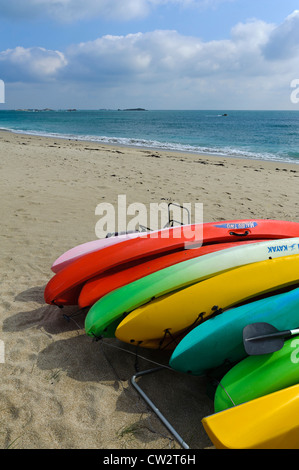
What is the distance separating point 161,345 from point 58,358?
0.81 meters

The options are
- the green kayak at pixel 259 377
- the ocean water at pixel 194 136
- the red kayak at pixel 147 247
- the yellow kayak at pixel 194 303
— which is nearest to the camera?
the green kayak at pixel 259 377

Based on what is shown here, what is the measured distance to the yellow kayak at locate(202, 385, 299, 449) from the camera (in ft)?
5.41

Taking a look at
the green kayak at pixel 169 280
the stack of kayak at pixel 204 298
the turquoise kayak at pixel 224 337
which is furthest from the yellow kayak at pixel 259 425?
the green kayak at pixel 169 280

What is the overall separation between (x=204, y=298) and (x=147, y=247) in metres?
0.86

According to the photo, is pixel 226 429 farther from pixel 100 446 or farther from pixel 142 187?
pixel 142 187

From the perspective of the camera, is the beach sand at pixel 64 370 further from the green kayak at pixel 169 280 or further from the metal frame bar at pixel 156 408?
the green kayak at pixel 169 280

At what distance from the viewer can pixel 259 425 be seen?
168 cm

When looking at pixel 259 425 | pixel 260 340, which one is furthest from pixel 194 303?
pixel 259 425

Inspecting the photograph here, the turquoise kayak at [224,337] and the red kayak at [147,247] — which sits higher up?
the red kayak at [147,247]

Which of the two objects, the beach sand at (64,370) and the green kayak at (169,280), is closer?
the beach sand at (64,370)

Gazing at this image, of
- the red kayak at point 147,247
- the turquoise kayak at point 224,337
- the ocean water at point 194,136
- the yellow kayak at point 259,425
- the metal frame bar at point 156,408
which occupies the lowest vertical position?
the metal frame bar at point 156,408

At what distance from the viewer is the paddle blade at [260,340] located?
2018mm

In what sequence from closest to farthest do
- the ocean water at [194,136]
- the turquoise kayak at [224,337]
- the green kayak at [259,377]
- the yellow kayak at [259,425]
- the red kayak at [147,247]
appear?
the yellow kayak at [259,425] < the green kayak at [259,377] < the turquoise kayak at [224,337] < the red kayak at [147,247] < the ocean water at [194,136]

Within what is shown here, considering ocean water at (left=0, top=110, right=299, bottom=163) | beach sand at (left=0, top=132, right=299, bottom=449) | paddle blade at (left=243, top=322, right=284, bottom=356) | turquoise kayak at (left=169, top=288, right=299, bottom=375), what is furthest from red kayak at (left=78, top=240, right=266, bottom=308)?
ocean water at (left=0, top=110, right=299, bottom=163)
